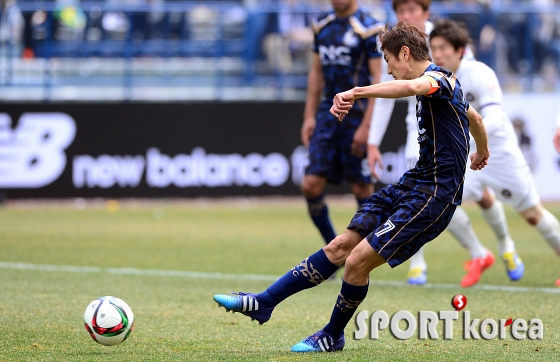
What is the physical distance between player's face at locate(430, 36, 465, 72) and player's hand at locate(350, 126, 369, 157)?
933mm

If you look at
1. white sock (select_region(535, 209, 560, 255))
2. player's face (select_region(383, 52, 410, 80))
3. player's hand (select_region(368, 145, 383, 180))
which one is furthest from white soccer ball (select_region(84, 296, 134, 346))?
white sock (select_region(535, 209, 560, 255))

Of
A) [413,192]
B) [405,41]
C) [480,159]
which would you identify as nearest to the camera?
[405,41]

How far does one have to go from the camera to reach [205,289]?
24.4ft

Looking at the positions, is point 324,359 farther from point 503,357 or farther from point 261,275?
point 261,275

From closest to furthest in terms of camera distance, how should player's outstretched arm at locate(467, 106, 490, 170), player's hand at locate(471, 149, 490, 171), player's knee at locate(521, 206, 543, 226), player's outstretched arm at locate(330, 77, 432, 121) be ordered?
player's outstretched arm at locate(330, 77, 432, 121) → player's outstretched arm at locate(467, 106, 490, 170) → player's hand at locate(471, 149, 490, 171) → player's knee at locate(521, 206, 543, 226)

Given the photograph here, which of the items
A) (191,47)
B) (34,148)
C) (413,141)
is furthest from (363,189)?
(191,47)

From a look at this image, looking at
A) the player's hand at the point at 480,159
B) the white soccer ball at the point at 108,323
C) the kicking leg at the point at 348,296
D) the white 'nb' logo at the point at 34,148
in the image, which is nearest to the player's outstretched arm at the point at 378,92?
the kicking leg at the point at 348,296

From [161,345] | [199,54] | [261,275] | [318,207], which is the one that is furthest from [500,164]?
[199,54]

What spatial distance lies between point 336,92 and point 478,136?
9.39 feet

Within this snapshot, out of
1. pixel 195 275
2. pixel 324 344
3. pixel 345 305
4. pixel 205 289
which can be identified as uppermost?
pixel 345 305

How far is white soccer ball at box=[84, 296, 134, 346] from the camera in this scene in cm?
489

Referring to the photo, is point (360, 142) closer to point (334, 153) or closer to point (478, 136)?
point (334, 153)

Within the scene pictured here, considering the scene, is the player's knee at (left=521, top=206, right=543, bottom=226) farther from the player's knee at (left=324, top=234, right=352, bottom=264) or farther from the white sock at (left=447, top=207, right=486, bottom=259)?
the player's knee at (left=324, top=234, right=352, bottom=264)

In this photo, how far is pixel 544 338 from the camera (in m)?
5.26
